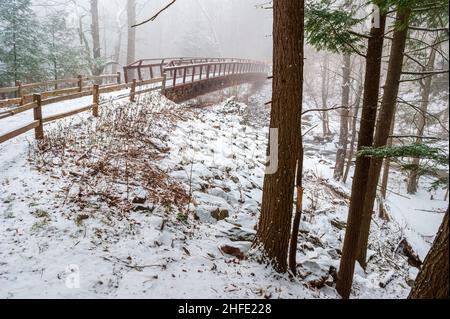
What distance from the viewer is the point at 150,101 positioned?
12789mm

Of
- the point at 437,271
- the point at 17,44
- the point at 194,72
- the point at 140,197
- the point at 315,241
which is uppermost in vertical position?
the point at 17,44

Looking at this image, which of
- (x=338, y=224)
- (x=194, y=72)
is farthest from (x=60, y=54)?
(x=338, y=224)

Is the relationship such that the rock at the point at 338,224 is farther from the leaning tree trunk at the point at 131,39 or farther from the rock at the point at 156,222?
the leaning tree trunk at the point at 131,39

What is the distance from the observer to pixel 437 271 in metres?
2.57

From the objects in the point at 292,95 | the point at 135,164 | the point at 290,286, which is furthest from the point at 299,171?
the point at 135,164

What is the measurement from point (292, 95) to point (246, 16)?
69.7 metres

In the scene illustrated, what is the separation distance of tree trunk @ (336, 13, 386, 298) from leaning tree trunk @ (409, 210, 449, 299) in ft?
8.49

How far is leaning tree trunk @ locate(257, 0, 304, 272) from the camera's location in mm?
4445

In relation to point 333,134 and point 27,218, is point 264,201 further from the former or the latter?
point 333,134

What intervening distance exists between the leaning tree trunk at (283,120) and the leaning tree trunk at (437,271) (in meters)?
2.37

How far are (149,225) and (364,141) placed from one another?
3.89m

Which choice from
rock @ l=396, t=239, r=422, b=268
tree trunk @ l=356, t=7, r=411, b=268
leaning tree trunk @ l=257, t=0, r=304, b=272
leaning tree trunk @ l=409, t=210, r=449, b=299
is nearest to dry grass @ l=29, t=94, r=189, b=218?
leaning tree trunk @ l=257, t=0, r=304, b=272

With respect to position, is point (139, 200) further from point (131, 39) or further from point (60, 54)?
point (131, 39)

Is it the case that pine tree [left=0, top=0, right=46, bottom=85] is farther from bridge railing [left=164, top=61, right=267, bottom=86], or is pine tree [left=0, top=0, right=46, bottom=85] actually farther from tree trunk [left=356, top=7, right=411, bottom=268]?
tree trunk [left=356, top=7, right=411, bottom=268]
